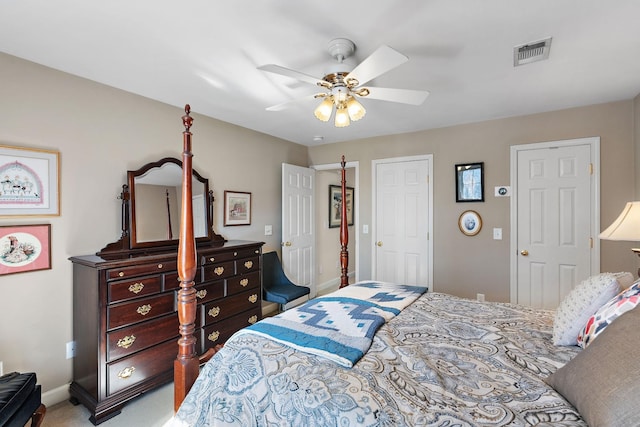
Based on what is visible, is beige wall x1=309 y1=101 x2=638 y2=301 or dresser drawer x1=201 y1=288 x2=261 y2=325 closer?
dresser drawer x1=201 y1=288 x2=261 y2=325

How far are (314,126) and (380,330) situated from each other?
107 inches

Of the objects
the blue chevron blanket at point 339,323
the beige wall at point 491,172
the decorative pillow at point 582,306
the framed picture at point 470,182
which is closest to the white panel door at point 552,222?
the beige wall at point 491,172

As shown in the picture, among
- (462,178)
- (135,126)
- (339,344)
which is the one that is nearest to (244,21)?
(135,126)

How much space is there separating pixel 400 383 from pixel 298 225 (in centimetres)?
327

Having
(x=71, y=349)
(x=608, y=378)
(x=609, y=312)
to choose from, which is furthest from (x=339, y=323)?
(x=71, y=349)

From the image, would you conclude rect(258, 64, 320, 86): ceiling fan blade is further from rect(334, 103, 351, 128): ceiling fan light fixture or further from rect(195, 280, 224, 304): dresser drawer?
rect(195, 280, 224, 304): dresser drawer

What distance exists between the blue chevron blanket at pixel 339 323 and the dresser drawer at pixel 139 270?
1071 mm

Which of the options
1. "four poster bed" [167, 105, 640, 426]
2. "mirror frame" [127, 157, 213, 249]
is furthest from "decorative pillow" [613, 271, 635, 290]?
"mirror frame" [127, 157, 213, 249]

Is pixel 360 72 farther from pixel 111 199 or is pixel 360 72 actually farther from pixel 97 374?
pixel 97 374

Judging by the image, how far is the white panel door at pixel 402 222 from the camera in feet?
12.8

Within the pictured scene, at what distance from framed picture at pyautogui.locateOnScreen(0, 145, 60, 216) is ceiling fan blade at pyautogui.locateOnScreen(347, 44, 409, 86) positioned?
2212 mm

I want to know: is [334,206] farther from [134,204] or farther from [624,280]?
[624,280]

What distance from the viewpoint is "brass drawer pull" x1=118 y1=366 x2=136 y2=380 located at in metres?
2.14

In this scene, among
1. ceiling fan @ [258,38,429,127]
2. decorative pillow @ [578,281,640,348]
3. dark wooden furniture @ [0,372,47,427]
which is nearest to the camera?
decorative pillow @ [578,281,640,348]
